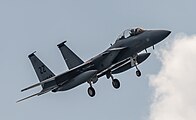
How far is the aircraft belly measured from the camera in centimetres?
4831

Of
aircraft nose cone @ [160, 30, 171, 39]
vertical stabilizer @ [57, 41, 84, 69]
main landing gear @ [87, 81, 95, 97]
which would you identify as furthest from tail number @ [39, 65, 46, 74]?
aircraft nose cone @ [160, 30, 171, 39]

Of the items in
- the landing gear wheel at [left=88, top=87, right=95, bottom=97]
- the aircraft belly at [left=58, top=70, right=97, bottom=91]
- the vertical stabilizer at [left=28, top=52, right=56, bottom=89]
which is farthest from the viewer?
the vertical stabilizer at [left=28, top=52, right=56, bottom=89]

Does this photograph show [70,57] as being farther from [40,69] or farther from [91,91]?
[91,91]

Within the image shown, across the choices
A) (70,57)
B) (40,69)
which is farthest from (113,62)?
(40,69)

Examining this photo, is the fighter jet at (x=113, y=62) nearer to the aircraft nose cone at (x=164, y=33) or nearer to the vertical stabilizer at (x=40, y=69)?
the aircraft nose cone at (x=164, y=33)

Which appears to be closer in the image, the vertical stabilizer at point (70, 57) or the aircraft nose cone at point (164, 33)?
the aircraft nose cone at point (164, 33)

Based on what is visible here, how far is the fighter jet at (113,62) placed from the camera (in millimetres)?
48219

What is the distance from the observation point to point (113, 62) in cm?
4953

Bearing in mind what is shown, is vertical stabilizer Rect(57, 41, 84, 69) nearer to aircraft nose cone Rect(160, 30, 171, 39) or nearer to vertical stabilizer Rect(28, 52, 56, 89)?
vertical stabilizer Rect(28, 52, 56, 89)

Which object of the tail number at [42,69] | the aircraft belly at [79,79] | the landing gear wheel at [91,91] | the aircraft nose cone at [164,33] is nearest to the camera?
the aircraft nose cone at [164,33]

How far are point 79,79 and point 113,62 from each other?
10.2 feet

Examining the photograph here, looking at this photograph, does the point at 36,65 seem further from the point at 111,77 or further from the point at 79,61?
the point at 111,77

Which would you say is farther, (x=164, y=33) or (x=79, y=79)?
(x=79, y=79)

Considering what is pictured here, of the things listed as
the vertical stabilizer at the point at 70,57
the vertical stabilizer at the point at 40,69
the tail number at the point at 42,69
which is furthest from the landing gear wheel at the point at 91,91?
the tail number at the point at 42,69
